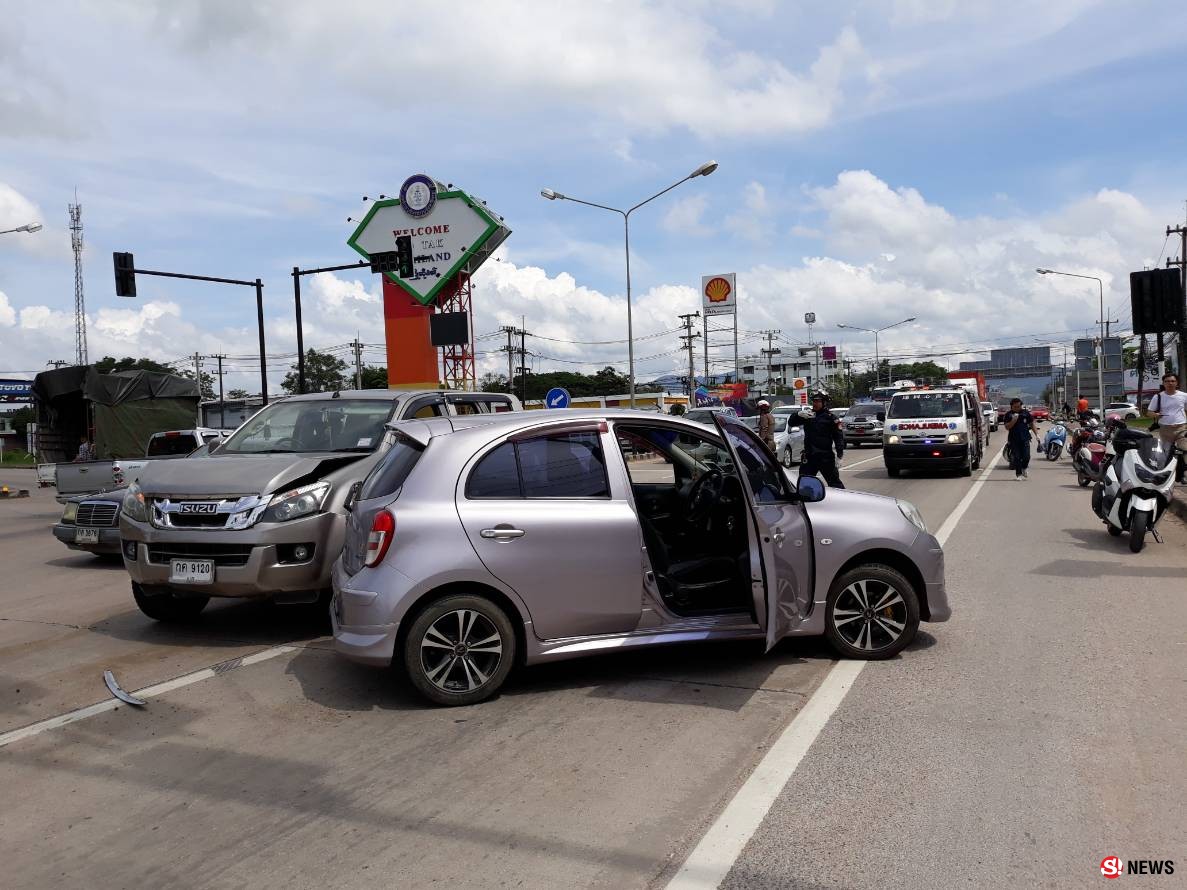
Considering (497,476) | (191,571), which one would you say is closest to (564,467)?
(497,476)

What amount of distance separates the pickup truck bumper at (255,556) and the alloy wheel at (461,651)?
183cm

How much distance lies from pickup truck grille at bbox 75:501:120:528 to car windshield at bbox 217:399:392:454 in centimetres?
358

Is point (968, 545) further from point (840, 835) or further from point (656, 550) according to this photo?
point (840, 835)

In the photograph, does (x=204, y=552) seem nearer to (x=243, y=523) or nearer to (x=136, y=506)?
(x=243, y=523)

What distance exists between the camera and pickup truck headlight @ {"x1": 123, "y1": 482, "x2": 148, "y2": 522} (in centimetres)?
698

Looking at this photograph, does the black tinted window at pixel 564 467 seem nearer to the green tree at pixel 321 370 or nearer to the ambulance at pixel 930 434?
the ambulance at pixel 930 434

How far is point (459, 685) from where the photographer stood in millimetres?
5273

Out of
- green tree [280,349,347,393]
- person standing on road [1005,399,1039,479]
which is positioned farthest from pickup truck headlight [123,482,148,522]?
green tree [280,349,347,393]

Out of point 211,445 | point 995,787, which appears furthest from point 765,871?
point 211,445

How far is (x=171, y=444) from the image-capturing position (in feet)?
47.6

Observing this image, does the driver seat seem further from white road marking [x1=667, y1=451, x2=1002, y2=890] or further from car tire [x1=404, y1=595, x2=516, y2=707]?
car tire [x1=404, y1=595, x2=516, y2=707]

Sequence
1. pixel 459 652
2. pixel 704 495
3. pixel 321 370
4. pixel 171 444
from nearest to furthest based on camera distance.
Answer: pixel 459 652 → pixel 704 495 → pixel 171 444 → pixel 321 370

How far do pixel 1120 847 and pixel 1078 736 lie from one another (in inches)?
48.0

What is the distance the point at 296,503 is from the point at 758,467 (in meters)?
3.22
